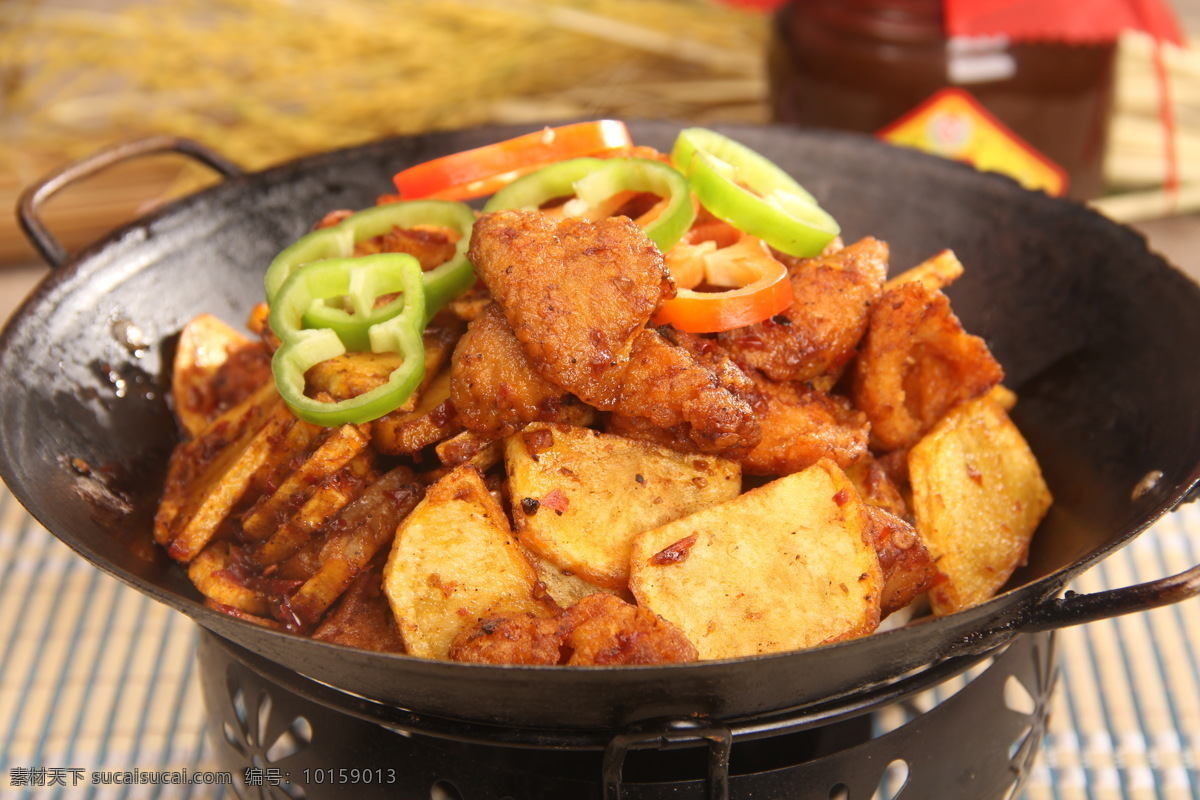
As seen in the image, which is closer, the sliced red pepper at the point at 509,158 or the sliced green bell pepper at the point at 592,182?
the sliced green bell pepper at the point at 592,182

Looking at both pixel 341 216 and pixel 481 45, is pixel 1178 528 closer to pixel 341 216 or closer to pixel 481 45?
pixel 341 216

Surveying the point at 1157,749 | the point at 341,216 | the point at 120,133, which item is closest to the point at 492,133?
the point at 341,216

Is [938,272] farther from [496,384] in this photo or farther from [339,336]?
[339,336]

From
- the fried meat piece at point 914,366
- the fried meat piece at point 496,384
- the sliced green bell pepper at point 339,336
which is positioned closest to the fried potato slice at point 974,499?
the fried meat piece at point 914,366

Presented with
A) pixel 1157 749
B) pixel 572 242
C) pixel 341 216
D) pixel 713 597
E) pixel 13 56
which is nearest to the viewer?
pixel 713 597

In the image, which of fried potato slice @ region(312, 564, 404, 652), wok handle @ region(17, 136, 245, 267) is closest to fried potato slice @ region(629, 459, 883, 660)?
fried potato slice @ region(312, 564, 404, 652)

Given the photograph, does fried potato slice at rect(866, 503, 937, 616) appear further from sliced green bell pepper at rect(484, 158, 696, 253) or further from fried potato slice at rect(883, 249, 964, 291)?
sliced green bell pepper at rect(484, 158, 696, 253)

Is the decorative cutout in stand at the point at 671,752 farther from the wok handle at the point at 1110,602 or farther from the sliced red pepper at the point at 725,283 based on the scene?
the sliced red pepper at the point at 725,283
